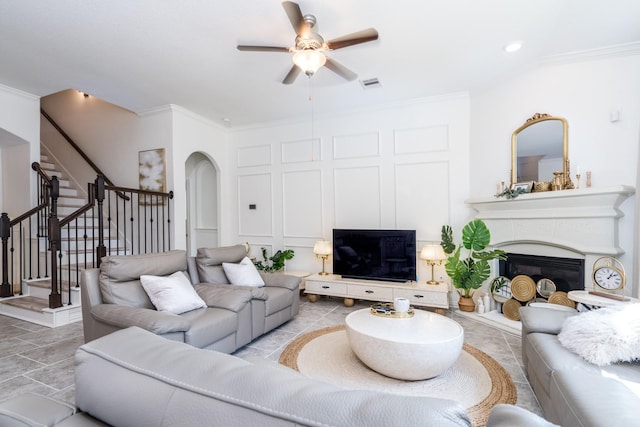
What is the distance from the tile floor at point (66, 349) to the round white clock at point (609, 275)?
3.01ft

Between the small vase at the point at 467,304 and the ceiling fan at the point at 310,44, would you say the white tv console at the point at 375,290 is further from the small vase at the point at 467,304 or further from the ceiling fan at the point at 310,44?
the ceiling fan at the point at 310,44

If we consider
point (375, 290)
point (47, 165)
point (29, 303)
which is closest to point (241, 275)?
point (375, 290)

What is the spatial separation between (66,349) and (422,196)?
171 inches

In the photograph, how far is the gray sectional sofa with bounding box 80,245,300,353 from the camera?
2.31m

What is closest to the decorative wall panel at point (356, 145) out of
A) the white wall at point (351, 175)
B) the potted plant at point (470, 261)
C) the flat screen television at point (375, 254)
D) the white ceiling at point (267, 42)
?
the white wall at point (351, 175)

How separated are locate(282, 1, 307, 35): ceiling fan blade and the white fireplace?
290cm

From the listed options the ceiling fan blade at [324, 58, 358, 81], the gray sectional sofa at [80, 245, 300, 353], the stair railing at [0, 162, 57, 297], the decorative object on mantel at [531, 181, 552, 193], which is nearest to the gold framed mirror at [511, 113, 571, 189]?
the decorative object on mantel at [531, 181, 552, 193]

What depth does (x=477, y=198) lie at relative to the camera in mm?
3990

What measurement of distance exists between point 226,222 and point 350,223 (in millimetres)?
2350

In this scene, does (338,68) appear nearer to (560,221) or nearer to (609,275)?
(560,221)

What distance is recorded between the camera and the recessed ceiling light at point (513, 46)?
9.84ft

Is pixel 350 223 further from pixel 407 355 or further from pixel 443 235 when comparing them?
pixel 407 355

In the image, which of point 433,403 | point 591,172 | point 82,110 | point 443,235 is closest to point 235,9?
point 433,403

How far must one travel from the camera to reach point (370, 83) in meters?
3.88
